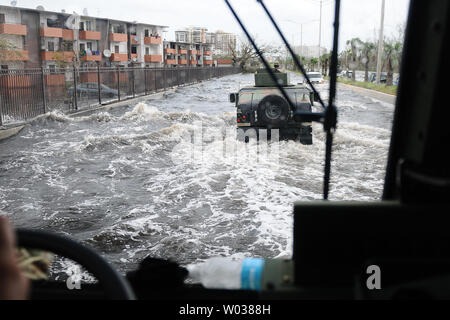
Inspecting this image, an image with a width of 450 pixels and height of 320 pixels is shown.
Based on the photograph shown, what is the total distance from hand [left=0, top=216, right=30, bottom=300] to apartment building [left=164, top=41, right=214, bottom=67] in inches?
3717

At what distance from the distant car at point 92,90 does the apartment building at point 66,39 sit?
16711mm

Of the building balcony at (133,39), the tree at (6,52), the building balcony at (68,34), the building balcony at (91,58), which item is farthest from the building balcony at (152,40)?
the tree at (6,52)

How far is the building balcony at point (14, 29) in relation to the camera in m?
46.8

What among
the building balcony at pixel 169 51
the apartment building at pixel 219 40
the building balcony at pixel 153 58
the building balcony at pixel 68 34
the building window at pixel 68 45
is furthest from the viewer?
the apartment building at pixel 219 40

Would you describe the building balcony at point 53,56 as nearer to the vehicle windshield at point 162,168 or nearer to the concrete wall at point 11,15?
the concrete wall at point 11,15

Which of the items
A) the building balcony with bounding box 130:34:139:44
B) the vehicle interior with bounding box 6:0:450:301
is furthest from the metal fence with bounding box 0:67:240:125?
the building balcony with bounding box 130:34:139:44

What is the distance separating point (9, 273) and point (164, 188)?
961cm

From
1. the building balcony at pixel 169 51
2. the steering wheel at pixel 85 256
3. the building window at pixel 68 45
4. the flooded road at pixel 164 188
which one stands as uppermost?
the building balcony at pixel 169 51

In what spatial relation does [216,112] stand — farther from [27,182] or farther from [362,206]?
[362,206]

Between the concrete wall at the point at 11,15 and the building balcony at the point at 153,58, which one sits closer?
the concrete wall at the point at 11,15

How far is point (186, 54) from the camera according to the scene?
11238 centimetres

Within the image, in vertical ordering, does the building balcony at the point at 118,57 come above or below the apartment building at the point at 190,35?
below

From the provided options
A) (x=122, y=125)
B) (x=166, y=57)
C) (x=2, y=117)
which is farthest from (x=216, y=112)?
(x=166, y=57)

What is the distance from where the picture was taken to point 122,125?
69.7 feet
